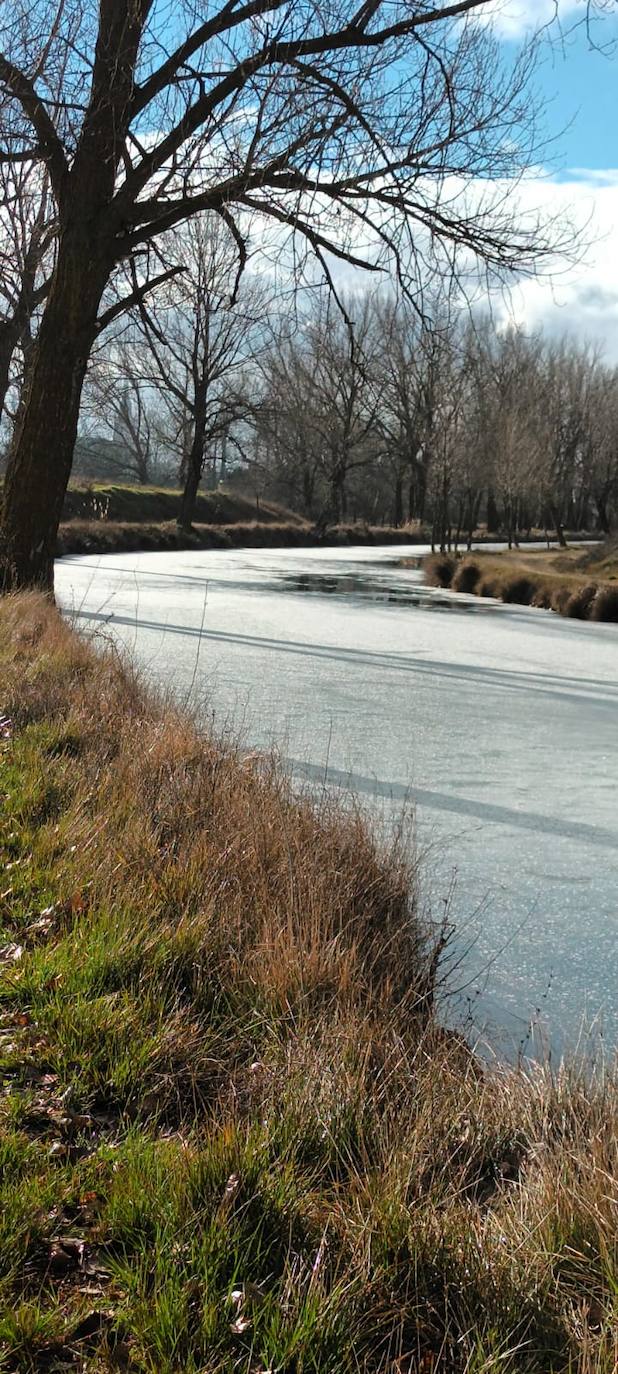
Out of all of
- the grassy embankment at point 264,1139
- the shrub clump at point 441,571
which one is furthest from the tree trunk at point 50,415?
the shrub clump at point 441,571

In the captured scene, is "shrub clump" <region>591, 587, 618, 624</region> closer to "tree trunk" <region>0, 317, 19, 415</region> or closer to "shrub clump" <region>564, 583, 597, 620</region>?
"shrub clump" <region>564, 583, 597, 620</region>

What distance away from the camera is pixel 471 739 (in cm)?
629

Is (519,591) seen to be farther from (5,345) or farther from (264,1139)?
(264,1139)

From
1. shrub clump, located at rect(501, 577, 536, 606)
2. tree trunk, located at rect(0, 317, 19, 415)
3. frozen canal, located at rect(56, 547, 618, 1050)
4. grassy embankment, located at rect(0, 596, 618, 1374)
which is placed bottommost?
shrub clump, located at rect(501, 577, 536, 606)

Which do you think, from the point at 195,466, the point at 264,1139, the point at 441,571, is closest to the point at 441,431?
the point at 195,466

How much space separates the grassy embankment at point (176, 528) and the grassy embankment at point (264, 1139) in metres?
20.2

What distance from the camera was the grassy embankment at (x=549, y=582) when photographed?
619 inches

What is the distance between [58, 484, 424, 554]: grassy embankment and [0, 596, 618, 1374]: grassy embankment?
20234mm

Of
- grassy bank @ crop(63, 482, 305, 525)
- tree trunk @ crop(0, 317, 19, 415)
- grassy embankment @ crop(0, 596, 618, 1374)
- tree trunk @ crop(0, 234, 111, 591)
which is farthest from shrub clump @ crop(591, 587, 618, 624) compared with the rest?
grassy bank @ crop(63, 482, 305, 525)

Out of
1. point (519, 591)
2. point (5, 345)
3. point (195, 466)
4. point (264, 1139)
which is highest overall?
point (5, 345)

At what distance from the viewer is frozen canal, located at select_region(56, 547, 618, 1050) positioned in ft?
10.4

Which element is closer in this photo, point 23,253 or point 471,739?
point 471,739

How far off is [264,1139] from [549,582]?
1684 cm

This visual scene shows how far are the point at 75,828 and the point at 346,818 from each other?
1.02 meters
